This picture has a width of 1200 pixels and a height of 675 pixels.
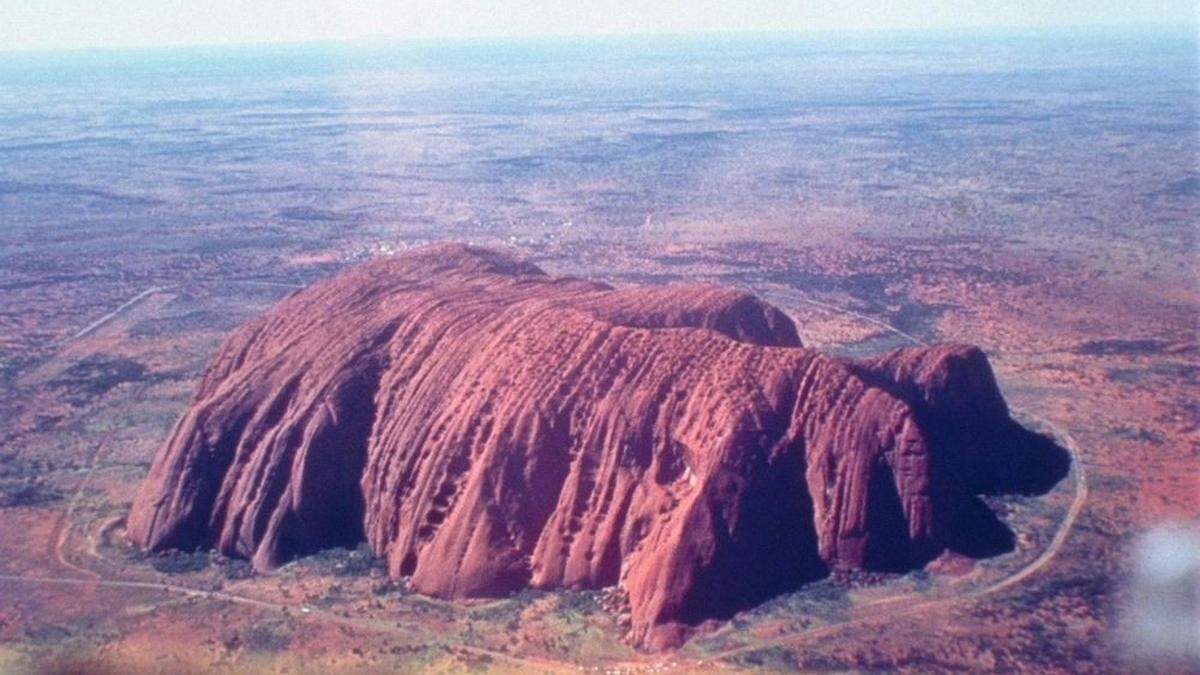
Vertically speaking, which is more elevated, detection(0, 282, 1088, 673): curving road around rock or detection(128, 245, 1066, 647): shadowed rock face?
detection(128, 245, 1066, 647): shadowed rock face

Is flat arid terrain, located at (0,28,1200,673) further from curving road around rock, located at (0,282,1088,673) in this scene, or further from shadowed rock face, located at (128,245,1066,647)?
shadowed rock face, located at (128,245,1066,647)

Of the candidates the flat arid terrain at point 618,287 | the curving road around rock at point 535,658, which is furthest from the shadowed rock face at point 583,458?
the curving road around rock at point 535,658

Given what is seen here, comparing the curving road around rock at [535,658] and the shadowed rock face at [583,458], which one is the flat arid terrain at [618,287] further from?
the shadowed rock face at [583,458]

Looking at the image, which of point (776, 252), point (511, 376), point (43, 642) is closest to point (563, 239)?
point (776, 252)

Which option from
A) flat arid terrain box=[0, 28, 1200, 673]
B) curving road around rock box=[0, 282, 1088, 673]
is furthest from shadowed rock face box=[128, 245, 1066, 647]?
curving road around rock box=[0, 282, 1088, 673]

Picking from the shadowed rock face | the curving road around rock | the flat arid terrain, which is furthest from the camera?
the shadowed rock face

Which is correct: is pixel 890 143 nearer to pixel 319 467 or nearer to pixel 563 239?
pixel 563 239
